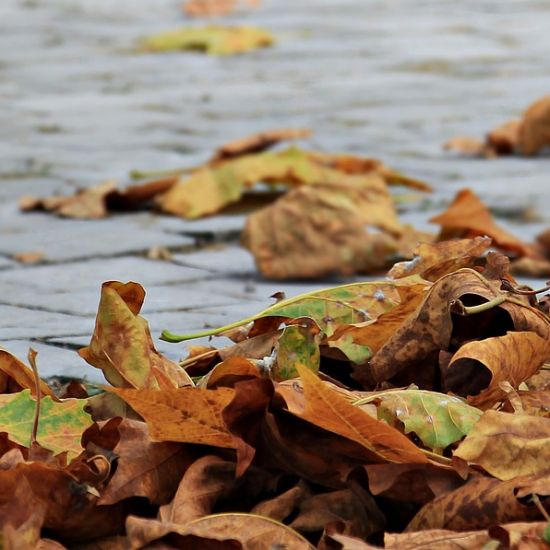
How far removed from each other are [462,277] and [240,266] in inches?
56.7

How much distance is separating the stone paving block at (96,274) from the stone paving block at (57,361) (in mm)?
589

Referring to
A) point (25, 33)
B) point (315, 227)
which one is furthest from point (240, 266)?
point (25, 33)

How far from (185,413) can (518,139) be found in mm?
3611

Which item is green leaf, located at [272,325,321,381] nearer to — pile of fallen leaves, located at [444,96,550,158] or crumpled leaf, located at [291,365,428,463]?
crumpled leaf, located at [291,365,428,463]


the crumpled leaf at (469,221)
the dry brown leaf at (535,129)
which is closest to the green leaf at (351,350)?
the crumpled leaf at (469,221)

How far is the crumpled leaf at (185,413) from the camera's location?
4.62 ft

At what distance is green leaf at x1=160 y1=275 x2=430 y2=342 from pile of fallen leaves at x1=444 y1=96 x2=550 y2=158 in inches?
119

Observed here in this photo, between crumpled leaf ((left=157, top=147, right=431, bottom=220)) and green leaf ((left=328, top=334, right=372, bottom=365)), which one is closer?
green leaf ((left=328, top=334, right=372, bottom=365))

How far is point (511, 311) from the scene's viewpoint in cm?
170

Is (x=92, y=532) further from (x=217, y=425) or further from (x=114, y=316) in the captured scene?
(x=114, y=316)

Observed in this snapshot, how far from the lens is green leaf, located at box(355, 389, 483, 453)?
148cm

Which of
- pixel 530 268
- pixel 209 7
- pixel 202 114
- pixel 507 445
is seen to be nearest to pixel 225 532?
pixel 507 445

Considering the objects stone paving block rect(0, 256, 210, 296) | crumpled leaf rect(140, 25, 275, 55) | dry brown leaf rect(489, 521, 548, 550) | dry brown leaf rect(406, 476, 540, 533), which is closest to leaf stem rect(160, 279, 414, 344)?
dry brown leaf rect(406, 476, 540, 533)

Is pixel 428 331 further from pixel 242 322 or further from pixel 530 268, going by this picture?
pixel 530 268
